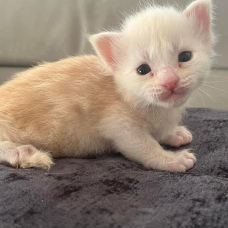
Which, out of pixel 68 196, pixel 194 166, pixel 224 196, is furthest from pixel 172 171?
pixel 68 196

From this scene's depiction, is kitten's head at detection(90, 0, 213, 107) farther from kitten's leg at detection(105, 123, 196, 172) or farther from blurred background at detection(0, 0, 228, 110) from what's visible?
blurred background at detection(0, 0, 228, 110)

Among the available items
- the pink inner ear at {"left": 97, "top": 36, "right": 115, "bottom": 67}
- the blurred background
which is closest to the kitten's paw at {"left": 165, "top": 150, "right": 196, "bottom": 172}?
the pink inner ear at {"left": 97, "top": 36, "right": 115, "bottom": 67}

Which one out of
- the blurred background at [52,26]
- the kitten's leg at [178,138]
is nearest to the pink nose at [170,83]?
the kitten's leg at [178,138]

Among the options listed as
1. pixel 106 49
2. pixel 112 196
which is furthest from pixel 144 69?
pixel 112 196

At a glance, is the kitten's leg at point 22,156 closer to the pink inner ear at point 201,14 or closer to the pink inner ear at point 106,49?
the pink inner ear at point 106,49

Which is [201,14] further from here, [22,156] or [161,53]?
[22,156]
